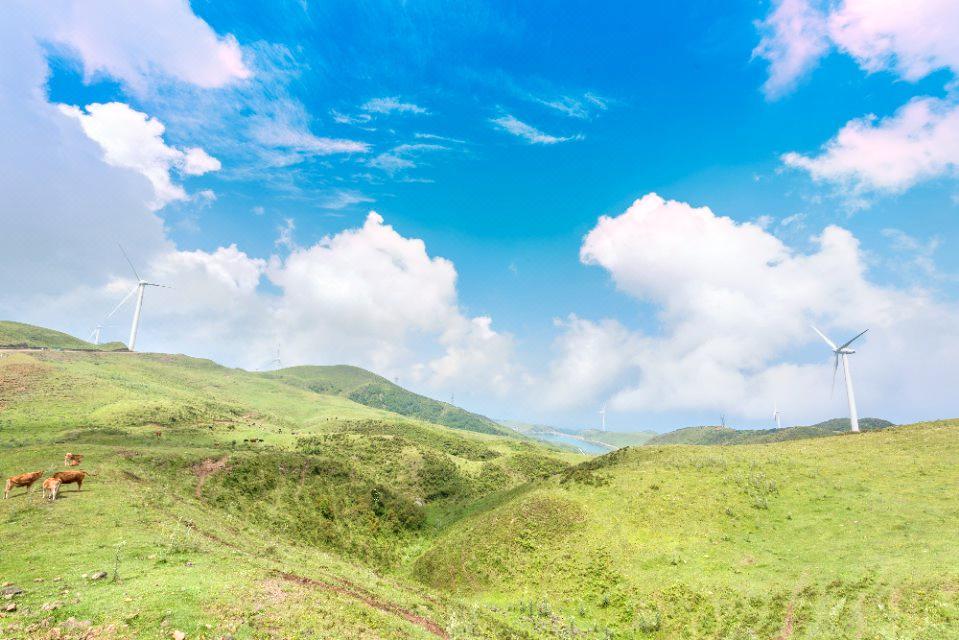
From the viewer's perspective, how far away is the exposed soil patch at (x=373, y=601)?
23.8 metres

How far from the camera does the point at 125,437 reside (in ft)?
236

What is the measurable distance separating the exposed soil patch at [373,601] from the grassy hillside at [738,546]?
492 inches

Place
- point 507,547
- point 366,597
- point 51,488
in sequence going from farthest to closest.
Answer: point 507,547 → point 51,488 → point 366,597

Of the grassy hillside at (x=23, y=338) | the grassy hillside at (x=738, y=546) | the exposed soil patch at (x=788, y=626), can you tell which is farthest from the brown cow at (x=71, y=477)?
the grassy hillside at (x=23, y=338)

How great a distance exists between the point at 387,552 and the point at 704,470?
38.4m

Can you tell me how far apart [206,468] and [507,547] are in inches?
1481

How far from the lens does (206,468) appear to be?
53.1 meters

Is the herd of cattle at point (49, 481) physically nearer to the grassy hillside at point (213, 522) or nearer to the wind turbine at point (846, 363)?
the grassy hillside at point (213, 522)

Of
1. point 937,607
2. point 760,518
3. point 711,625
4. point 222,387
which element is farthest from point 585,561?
point 222,387

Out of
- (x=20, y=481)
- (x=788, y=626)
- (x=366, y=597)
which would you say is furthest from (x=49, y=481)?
(x=788, y=626)

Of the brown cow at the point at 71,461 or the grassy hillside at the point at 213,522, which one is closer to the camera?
A: the grassy hillside at the point at 213,522

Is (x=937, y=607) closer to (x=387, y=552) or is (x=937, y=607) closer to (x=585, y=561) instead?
(x=585, y=561)

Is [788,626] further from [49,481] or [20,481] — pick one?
[20,481]

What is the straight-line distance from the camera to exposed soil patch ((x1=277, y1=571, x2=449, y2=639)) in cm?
2378
